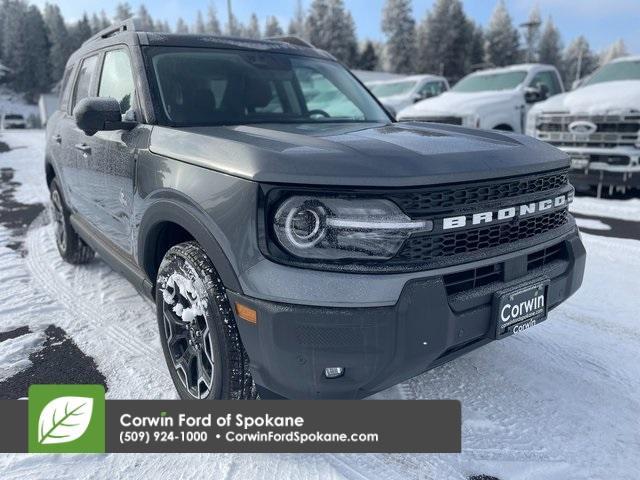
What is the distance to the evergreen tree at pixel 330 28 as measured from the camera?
58.3 metres

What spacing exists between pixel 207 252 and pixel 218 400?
0.63 m

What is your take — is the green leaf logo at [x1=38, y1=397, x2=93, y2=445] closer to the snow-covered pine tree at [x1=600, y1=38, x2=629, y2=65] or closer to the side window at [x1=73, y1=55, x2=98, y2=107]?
the side window at [x1=73, y1=55, x2=98, y2=107]

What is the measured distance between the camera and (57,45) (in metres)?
73.2

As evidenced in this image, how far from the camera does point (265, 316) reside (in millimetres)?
1775

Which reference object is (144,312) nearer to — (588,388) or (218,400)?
(218,400)

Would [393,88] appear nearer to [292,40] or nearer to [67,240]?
[292,40]

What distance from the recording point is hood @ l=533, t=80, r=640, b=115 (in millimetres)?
6805

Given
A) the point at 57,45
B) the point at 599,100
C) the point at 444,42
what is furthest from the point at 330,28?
the point at 599,100

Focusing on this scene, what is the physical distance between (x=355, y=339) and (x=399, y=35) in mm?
65921

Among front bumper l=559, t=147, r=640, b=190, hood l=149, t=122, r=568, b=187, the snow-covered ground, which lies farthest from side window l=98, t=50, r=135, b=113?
front bumper l=559, t=147, r=640, b=190

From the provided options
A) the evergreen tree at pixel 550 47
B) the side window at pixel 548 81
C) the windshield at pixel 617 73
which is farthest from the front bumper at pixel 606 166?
the evergreen tree at pixel 550 47

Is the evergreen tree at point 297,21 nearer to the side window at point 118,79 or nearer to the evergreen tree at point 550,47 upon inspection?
the evergreen tree at point 550,47

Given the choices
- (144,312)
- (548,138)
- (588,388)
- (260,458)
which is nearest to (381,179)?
(260,458)

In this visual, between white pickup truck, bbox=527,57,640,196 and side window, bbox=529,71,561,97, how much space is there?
1742mm
